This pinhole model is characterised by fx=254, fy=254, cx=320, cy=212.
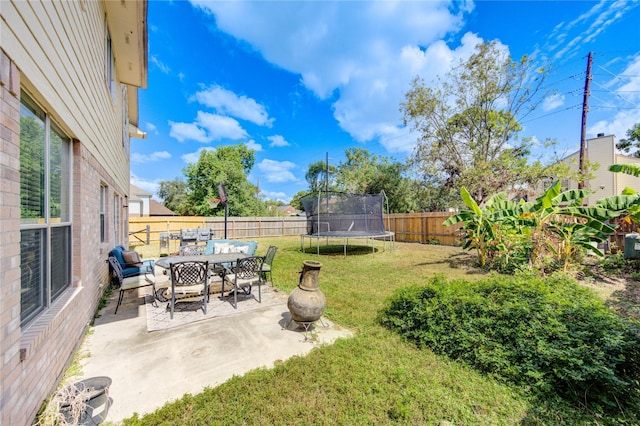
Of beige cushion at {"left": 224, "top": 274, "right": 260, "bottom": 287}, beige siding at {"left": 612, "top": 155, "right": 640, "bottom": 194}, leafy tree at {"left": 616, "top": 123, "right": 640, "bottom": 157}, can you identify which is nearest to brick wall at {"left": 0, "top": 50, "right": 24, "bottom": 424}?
beige cushion at {"left": 224, "top": 274, "right": 260, "bottom": 287}

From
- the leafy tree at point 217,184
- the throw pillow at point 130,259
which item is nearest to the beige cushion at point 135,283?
the throw pillow at point 130,259

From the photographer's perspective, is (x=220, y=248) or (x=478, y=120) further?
(x=478, y=120)

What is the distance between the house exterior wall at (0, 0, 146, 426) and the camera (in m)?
1.49

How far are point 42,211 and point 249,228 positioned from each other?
51.5 feet

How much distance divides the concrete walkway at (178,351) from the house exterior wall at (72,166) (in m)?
0.34

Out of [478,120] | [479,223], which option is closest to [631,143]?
[478,120]

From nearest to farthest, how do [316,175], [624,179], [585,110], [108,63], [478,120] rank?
[108,63] → [585,110] → [478,120] → [624,179] → [316,175]

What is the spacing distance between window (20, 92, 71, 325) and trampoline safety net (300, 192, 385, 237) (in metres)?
9.68

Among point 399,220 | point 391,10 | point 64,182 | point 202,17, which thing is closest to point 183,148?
point 202,17

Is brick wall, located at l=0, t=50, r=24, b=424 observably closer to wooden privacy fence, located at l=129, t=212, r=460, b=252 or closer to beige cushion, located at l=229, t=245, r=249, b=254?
beige cushion, located at l=229, t=245, r=249, b=254

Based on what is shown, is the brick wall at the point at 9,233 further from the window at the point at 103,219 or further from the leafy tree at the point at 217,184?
the leafy tree at the point at 217,184

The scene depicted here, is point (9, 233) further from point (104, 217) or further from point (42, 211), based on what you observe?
point (104, 217)

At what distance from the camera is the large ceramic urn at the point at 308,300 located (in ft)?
11.7

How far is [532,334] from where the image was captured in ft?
9.19
